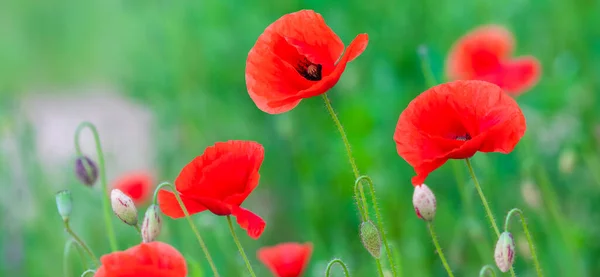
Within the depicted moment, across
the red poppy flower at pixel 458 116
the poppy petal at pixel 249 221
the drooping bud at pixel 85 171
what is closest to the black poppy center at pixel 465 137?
the red poppy flower at pixel 458 116

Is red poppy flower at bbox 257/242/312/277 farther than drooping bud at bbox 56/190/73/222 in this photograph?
Yes

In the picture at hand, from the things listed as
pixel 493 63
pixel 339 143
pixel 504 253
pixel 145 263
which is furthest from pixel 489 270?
pixel 339 143

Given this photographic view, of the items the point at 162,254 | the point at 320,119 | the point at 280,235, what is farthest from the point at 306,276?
the point at 162,254

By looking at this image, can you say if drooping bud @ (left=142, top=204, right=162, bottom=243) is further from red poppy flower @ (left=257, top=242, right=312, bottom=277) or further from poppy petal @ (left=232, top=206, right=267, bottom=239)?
red poppy flower @ (left=257, top=242, right=312, bottom=277)

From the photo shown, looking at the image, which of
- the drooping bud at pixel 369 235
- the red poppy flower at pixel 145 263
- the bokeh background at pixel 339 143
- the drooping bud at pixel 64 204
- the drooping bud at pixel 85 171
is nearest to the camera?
the red poppy flower at pixel 145 263

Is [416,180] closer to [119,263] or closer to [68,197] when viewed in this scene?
[119,263]

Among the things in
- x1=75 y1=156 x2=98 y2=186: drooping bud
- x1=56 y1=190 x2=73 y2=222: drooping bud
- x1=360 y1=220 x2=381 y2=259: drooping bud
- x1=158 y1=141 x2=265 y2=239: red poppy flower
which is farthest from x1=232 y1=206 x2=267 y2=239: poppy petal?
x1=75 y1=156 x2=98 y2=186: drooping bud

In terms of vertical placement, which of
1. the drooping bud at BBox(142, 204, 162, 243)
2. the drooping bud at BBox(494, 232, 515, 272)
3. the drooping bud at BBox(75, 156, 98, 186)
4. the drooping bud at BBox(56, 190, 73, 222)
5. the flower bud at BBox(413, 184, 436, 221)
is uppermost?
the drooping bud at BBox(75, 156, 98, 186)

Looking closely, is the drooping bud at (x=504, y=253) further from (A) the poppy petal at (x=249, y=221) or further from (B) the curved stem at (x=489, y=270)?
(A) the poppy petal at (x=249, y=221)
